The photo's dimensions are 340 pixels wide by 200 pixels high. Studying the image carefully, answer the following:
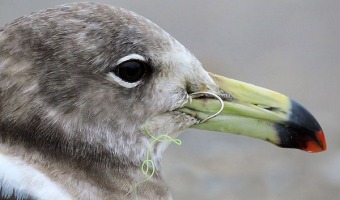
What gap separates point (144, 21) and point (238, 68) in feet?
9.78

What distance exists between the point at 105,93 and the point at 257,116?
0.44 meters

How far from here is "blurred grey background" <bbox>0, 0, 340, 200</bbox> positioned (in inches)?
174

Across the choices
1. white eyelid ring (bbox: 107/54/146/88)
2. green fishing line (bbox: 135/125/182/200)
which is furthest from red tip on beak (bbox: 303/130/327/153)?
white eyelid ring (bbox: 107/54/146/88)

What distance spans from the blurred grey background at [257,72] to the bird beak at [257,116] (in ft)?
6.84

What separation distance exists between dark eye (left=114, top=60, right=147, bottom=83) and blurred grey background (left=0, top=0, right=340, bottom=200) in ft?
7.53

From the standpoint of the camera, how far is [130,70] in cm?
205

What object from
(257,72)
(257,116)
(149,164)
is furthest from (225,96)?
(257,72)

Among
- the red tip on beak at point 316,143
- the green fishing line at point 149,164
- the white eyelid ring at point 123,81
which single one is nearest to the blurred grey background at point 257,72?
the red tip on beak at point 316,143

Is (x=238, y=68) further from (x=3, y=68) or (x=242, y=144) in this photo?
(x=3, y=68)

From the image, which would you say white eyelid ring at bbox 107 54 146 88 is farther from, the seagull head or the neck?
the neck

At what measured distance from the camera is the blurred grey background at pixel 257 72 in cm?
441

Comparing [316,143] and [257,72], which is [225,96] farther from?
[257,72]

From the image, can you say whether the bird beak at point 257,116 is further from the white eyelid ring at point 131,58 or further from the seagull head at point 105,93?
the white eyelid ring at point 131,58

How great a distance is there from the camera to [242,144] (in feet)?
15.2
